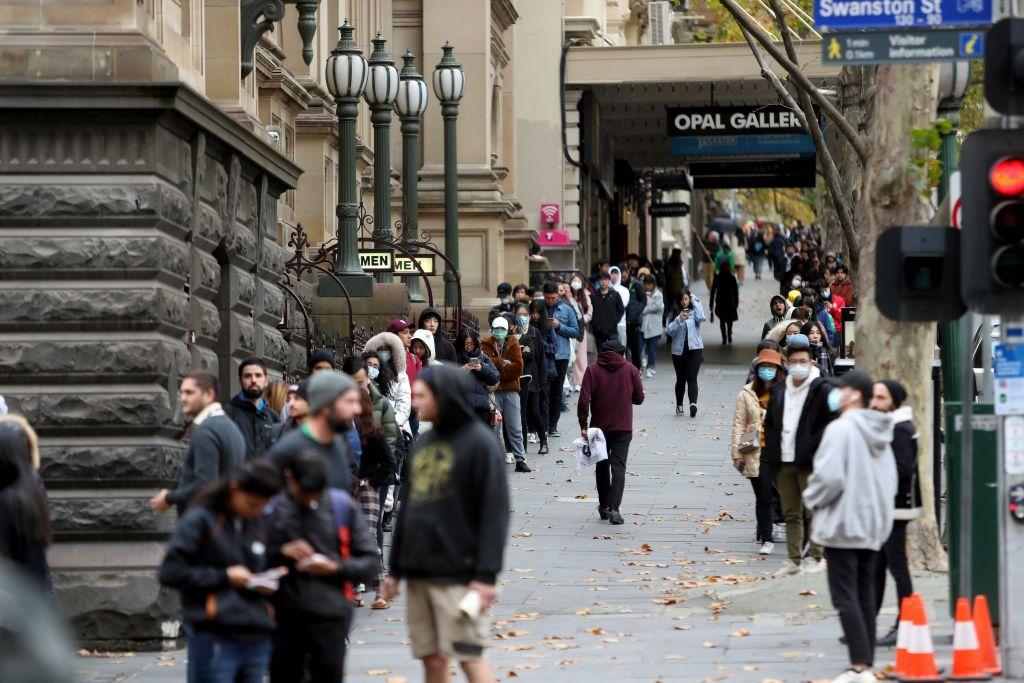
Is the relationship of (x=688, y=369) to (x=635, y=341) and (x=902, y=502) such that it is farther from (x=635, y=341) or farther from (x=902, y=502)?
(x=902, y=502)

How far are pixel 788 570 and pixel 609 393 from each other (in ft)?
13.2

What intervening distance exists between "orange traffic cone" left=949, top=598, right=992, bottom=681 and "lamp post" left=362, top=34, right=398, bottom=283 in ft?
45.6

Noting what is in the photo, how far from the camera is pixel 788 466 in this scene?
1524 cm

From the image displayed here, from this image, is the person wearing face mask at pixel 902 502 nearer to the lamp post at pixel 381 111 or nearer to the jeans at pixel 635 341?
the lamp post at pixel 381 111

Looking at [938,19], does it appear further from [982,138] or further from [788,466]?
[788,466]

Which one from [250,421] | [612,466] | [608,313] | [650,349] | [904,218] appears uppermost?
[904,218]

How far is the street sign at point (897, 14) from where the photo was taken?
36.4 ft

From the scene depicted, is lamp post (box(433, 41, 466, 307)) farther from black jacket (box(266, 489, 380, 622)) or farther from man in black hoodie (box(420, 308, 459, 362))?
black jacket (box(266, 489, 380, 622))

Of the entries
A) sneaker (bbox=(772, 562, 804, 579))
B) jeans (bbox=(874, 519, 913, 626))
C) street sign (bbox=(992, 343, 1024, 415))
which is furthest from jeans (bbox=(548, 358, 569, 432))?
street sign (bbox=(992, 343, 1024, 415))

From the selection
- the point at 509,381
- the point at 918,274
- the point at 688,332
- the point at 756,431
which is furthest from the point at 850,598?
the point at 688,332

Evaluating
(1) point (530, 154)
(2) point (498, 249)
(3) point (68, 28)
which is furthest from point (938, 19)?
(1) point (530, 154)

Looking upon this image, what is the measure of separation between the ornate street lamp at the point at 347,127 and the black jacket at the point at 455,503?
1338cm

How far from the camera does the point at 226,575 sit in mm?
7598

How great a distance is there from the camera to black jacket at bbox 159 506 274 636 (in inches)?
299
